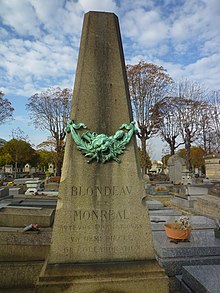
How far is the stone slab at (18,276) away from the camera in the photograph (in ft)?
11.8

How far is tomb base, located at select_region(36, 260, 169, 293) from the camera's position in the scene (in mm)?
2518

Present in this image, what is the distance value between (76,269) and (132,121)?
2040 millimetres

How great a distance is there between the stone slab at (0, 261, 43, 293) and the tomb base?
138cm

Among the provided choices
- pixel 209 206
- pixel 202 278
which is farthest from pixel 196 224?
pixel 202 278

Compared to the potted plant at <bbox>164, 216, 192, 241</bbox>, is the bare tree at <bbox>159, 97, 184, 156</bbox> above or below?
above

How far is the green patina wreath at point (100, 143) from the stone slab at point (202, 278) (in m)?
1.93

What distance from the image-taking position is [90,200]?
288 centimetres

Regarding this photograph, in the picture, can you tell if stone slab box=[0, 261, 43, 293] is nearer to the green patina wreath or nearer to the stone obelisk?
the stone obelisk

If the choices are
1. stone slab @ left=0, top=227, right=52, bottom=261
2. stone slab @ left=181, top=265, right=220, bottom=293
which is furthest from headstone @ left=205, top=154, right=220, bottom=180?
stone slab @ left=0, top=227, right=52, bottom=261

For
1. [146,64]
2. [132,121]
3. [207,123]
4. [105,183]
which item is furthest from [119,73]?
[207,123]

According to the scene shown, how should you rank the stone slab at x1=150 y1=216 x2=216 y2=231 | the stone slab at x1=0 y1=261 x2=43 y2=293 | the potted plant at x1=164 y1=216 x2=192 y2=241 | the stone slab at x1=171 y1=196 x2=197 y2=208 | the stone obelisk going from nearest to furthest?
the stone obelisk, the stone slab at x1=0 y1=261 x2=43 y2=293, the potted plant at x1=164 y1=216 x2=192 y2=241, the stone slab at x1=150 y1=216 x2=216 y2=231, the stone slab at x1=171 y1=196 x2=197 y2=208

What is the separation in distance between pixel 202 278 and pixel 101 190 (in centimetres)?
184

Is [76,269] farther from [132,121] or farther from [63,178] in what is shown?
[132,121]

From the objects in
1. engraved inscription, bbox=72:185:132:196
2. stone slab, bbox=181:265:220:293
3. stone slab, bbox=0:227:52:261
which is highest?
engraved inscription, bbox=72:185:132:196
